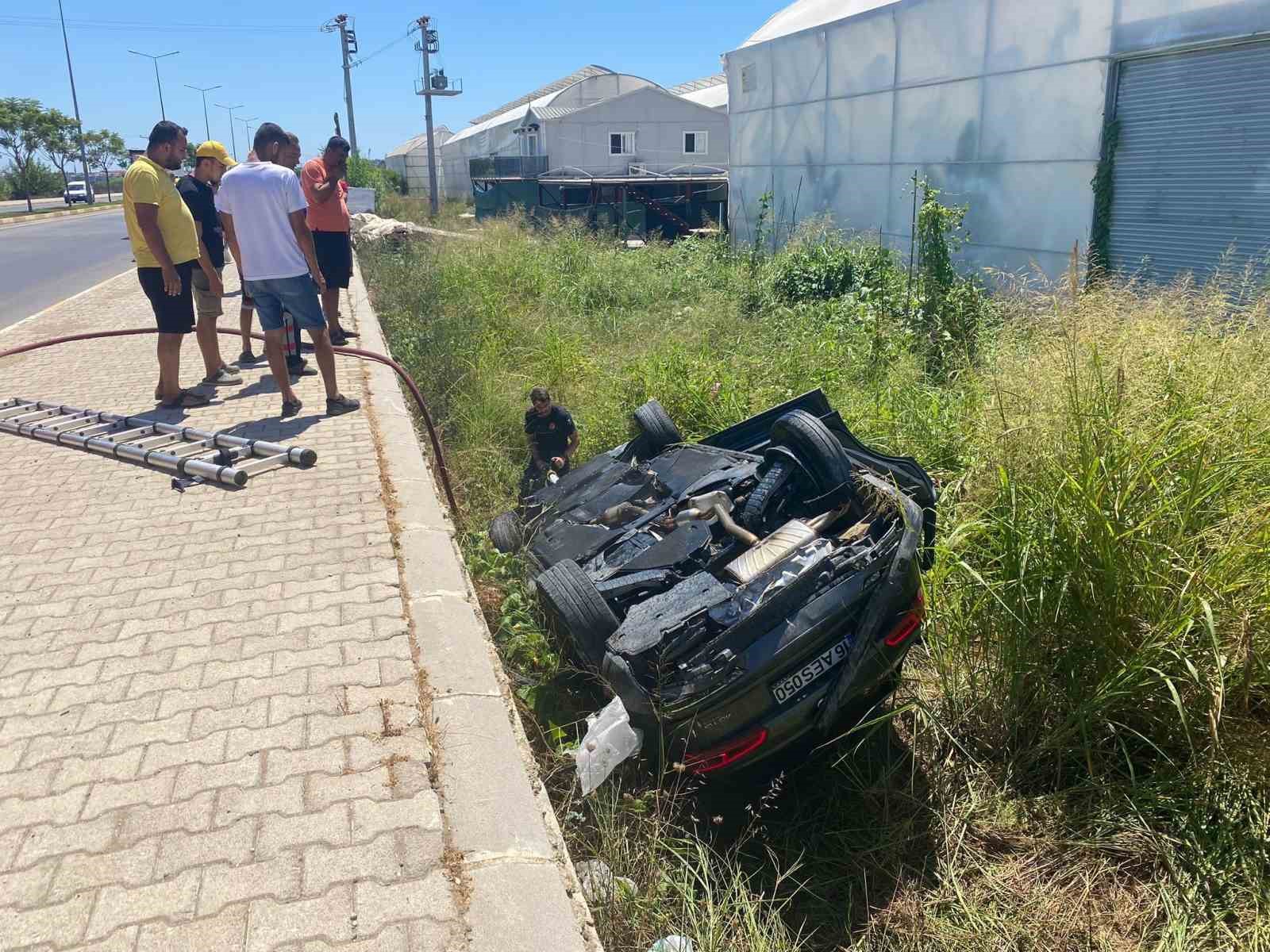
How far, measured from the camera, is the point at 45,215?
41750 mm

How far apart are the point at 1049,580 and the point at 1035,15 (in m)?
8.64

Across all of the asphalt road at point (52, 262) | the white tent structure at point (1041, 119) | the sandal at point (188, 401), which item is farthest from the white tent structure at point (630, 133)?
the sandal at point (188, 401)

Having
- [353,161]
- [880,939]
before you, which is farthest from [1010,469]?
[353,161]

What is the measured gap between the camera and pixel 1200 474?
2.99 metres

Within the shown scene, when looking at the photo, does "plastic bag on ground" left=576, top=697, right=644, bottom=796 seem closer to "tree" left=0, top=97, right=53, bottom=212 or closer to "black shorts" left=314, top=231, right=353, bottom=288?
"black shorts" left=314, top=231, right=353, bottom=288

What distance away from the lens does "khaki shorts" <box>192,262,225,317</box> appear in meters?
6.93

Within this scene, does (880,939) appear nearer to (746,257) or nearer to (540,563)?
(540,563)

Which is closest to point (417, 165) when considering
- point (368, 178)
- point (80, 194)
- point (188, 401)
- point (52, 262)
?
point (368, 178)

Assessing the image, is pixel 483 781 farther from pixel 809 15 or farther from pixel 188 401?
pixel 809 15

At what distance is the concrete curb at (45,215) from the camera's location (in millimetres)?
36594

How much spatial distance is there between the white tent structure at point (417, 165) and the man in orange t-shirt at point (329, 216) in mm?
44176

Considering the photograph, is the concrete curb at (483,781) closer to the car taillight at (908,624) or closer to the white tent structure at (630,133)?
the car taillight at (908,624)

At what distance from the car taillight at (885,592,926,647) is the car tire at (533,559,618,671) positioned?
1052 millimetres

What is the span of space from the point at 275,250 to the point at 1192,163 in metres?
7.97
